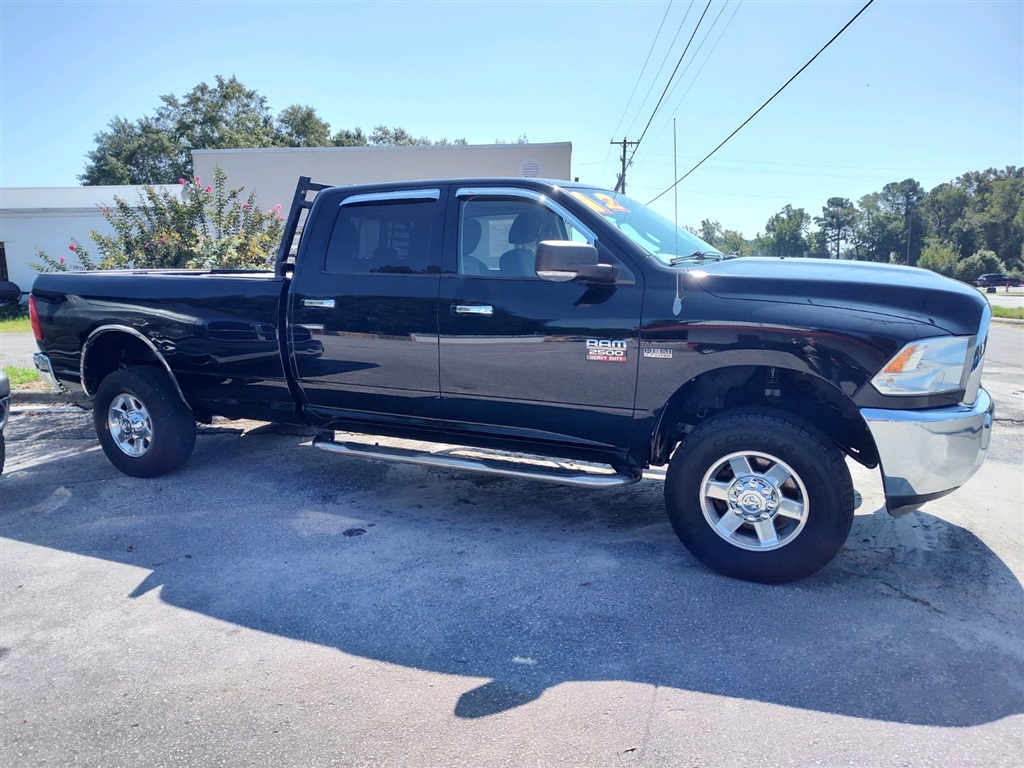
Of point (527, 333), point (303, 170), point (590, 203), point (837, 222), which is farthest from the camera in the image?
point (837, 222)

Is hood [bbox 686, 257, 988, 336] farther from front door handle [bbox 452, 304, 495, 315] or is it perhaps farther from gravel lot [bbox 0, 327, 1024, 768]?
gravel lot [bbox 0, 327, 1024, 768]

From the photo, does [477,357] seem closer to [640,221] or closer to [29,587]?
[640,221]

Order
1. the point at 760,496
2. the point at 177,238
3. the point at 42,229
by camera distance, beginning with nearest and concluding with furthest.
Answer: the point at 760,496 → the point at 177,238 → the point at 42,229

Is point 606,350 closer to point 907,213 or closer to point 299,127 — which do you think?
point 299,127

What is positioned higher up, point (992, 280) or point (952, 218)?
point (952, 218)

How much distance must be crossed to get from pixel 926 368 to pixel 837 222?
209 ft

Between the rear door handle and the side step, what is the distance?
3.00ft

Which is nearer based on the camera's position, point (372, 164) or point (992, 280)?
point (372, 164)

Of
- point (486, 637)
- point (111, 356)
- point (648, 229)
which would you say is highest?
point (648, 229)

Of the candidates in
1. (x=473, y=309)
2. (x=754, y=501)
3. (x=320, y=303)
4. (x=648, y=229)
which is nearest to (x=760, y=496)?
(x=754, y=501)

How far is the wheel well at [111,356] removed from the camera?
563 centimetres

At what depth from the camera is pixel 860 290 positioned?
347 centimetres

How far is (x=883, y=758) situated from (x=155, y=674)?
9.27ft

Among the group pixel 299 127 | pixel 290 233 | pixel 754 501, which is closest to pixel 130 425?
pixel 290 233
